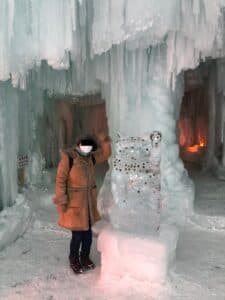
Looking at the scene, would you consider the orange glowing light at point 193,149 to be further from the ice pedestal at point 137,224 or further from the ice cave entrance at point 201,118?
the ice pedestal at point 137,224

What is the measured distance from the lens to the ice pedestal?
3.81 metres

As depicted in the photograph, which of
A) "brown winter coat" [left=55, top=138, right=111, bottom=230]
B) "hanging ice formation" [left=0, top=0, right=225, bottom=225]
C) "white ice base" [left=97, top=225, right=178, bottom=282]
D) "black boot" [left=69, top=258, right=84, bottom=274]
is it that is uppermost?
"hanging ice formation" [left=0, top=0, right=225, bottom=225]

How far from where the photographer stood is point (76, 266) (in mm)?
4180

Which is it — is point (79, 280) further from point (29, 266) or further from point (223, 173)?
point (223, 173)

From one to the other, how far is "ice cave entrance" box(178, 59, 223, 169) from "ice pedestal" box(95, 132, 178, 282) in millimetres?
6465

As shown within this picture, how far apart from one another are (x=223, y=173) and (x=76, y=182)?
6.53 metres

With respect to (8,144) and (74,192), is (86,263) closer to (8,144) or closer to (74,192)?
(74,192)

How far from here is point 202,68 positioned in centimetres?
1042


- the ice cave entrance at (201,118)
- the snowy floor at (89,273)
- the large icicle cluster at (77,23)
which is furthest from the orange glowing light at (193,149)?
the large icicle cluster at (77,23)

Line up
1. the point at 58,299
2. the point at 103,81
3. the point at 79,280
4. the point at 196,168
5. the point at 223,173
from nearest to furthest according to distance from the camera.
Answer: the point at 58,299, the point at 79,280, the point at 103,81, the point at 223,173, the point at 196,168

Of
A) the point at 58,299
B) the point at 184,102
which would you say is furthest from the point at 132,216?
the point at 184,102

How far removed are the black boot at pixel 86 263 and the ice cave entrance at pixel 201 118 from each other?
22.8ft

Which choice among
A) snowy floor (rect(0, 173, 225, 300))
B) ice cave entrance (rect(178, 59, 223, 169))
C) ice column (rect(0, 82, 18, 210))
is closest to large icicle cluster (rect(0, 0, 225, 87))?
ice column (rect(0, 82, 18, 210))

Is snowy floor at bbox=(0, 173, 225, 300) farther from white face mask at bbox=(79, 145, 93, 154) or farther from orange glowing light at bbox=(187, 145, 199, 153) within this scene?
orange glowing light at bbox=(187, 145, 199, 153)
